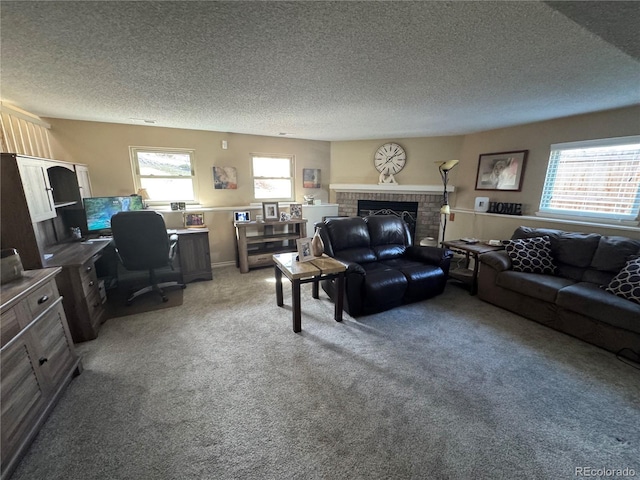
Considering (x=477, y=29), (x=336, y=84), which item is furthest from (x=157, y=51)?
(x=477, y=29)

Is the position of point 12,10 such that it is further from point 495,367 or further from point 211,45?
point 495,367

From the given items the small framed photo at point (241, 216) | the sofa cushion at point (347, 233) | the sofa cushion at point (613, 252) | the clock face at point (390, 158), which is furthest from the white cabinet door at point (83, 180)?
the sofa cushion at point (613, 252)

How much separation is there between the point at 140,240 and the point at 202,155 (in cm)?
194

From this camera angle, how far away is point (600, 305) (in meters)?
2.17

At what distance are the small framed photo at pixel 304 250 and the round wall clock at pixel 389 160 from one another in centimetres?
283

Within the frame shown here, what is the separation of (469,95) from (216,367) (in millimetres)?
3315

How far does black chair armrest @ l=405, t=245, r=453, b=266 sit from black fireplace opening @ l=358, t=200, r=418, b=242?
155 centimetres

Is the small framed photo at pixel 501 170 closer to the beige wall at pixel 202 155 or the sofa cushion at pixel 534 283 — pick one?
the sofa cushion at pixel 534 283

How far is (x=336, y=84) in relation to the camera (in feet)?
7.05

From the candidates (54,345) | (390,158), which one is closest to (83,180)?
(54,345)

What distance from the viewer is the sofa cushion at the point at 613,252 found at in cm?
247

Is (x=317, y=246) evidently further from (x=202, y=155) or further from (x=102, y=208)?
(x=102, y=208)

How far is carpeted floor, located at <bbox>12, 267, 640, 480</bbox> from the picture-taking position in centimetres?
131

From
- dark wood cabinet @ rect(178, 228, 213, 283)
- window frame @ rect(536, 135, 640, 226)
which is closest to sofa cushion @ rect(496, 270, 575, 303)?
window frame @ rect(536, 135, 640, 226)
